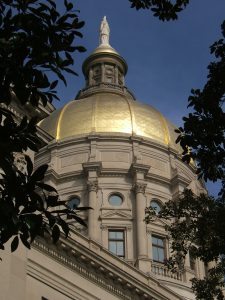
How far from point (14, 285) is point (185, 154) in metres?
12.0

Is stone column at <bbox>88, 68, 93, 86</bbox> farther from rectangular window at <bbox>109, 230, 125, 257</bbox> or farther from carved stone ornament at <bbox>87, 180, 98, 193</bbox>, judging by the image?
rectangular window at <bbox>109, 230, 125, 257</bbox>

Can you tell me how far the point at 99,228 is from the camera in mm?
53250

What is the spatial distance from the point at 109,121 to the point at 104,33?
75.3 feet

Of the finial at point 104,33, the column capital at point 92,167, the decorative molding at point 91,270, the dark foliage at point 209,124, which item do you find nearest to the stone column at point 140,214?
the column capital at point 92,167

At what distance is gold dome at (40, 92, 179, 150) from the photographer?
2372 inches

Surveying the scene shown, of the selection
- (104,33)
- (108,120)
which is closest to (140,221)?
(108,120)

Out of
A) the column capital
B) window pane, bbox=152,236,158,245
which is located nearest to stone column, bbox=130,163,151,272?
window pane, bbox=152,236,158,245

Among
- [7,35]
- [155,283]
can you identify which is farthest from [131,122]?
[7,35]

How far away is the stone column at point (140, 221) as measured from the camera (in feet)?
171

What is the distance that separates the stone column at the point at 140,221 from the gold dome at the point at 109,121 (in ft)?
19.1

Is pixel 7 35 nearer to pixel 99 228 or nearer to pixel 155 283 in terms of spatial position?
pixel 155 283

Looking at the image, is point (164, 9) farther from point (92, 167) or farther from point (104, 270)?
point (92, 167)

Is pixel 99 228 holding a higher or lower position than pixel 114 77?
lower

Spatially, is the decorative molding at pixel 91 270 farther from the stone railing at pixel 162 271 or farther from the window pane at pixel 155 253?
the window pane at pixel 155 253
